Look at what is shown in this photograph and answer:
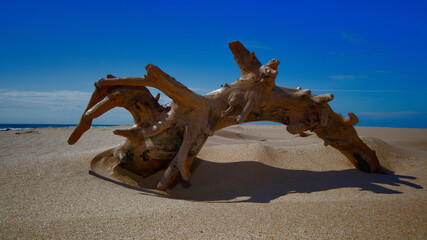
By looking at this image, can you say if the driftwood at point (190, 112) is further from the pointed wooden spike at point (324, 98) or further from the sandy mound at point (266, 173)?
the sandy mound at point (266, 173)

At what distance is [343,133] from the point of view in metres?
3.30

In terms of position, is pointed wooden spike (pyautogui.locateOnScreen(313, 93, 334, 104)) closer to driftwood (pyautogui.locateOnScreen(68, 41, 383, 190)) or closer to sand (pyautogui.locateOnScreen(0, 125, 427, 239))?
driftwood (pyautogui.locateOnScreen(68, 41, 383, 190))

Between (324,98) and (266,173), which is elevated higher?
(324,98)

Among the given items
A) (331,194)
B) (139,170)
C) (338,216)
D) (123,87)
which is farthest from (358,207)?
(123,87)

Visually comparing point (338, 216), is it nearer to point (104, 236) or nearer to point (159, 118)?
point (104, 236)

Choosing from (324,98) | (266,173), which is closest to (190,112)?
(266,173)

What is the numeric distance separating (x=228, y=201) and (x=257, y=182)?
0.76 m

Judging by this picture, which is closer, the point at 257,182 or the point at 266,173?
the point at 257,182

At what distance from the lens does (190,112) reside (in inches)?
112

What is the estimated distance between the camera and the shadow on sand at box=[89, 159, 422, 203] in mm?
2607

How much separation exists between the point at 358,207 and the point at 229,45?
234 centimetres

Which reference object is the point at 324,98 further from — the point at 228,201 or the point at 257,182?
the point at 228,201

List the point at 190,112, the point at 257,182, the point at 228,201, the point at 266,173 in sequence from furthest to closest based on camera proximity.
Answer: the point at 266,173
the point at 257,182
the point at 190,112
the point at 228,201

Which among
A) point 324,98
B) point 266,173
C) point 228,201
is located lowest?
point 228,201
